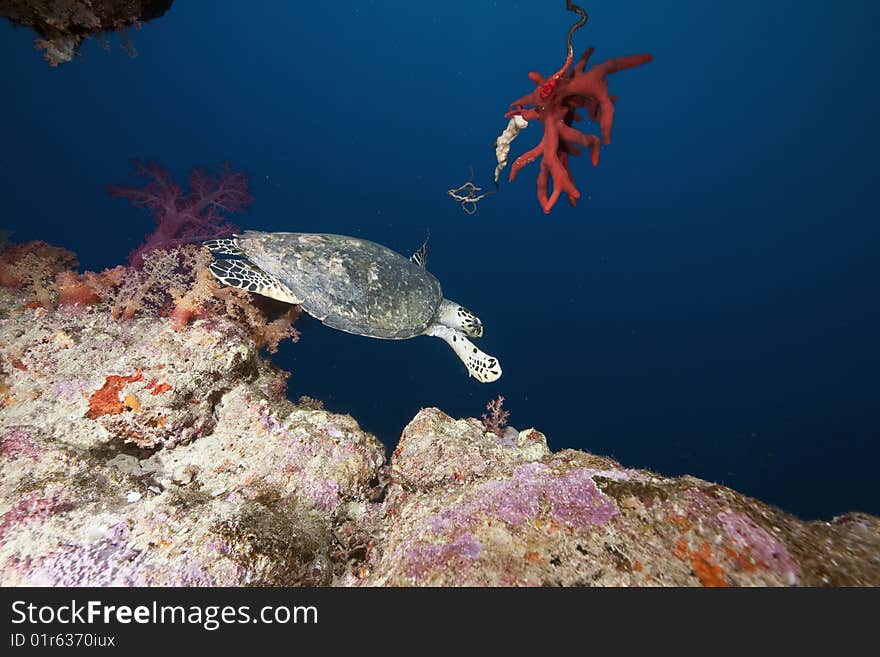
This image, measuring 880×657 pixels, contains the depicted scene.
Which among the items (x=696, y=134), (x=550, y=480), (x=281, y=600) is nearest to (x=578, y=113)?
(x=550, y=480)

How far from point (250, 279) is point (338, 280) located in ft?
3.25

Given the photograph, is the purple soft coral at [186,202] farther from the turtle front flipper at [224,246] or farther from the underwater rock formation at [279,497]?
the underwater rock formation at [279,497]

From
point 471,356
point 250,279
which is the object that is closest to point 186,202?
point 250,279

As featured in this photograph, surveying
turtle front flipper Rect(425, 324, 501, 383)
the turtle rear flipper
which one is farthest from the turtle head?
the turtle rear flipper

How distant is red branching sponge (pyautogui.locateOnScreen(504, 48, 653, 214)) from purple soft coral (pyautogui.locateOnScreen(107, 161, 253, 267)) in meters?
3.52

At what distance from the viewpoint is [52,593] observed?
1.44 meters

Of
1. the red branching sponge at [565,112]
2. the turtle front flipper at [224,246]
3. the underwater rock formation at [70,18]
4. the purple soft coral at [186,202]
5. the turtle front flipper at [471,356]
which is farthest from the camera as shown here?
the turtle front flipper at [471,356]

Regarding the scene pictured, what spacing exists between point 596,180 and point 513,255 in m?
22.4

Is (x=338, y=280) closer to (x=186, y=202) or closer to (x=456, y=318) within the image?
(x=186, y=202)

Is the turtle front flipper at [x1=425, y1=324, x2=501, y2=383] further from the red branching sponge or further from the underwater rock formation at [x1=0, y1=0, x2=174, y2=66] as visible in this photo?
the underwater rock formation at [x1=0, y1=0, x2=174, y2=66]

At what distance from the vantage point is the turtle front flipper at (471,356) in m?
5.39

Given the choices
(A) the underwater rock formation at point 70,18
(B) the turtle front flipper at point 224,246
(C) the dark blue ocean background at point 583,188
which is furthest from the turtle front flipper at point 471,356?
(C) the dark blue ocean background at point 583,188

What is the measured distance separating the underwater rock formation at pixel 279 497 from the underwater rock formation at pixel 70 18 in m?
2.83

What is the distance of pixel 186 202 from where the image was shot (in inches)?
167
